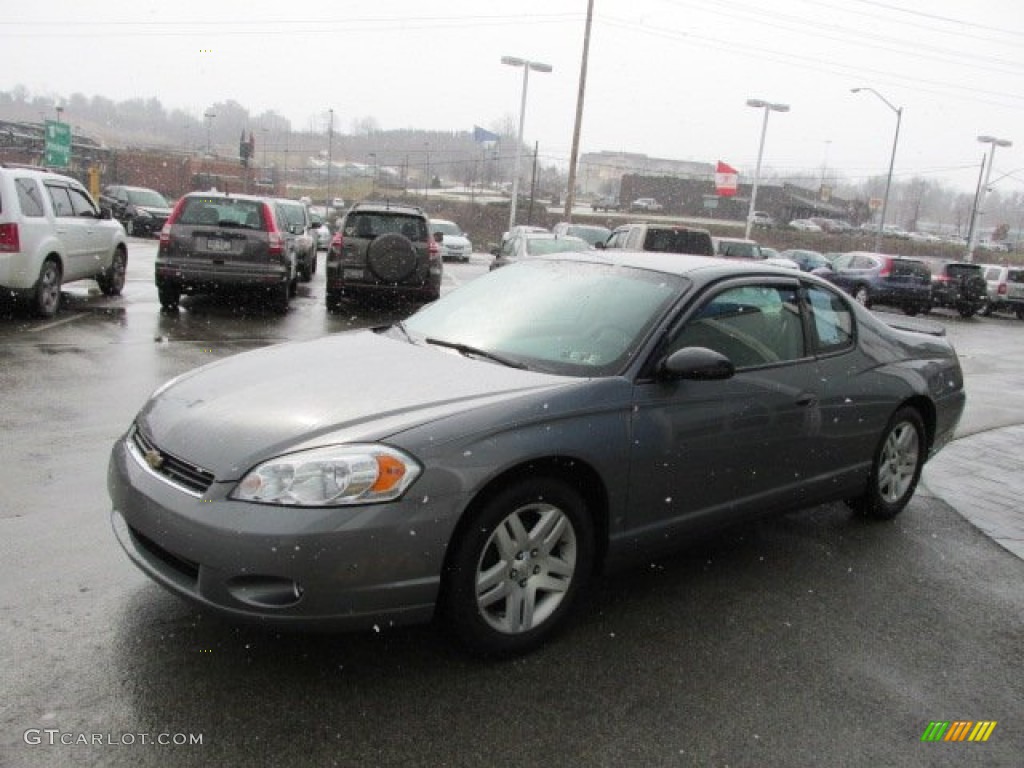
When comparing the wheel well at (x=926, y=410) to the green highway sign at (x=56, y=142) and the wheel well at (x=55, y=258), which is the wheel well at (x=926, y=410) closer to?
the wheel well at (x=55, y=258)

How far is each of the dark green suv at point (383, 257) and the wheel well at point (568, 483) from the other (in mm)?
8974

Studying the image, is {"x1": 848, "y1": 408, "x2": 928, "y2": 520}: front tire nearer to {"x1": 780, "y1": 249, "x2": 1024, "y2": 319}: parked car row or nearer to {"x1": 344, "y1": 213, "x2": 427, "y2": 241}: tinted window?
{"x1": 344, "y1": 213, "x2": 427, "y2": 241}: tinted window

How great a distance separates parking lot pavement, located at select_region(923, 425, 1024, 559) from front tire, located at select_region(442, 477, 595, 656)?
307 cm

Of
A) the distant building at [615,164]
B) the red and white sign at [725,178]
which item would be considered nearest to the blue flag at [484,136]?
the red and white sign at [725,178]

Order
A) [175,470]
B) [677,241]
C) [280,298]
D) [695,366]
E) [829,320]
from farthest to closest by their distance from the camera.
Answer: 1. [677,241]
2. [280,298]
3. [829,320]
4. [695,366]
5. [175,470]

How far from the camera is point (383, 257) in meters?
12.0

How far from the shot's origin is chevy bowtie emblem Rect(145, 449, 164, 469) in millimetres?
3045

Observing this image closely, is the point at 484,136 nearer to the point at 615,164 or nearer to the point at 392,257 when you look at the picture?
the point at 392,257

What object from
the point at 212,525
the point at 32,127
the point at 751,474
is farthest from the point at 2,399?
the point at 32,127

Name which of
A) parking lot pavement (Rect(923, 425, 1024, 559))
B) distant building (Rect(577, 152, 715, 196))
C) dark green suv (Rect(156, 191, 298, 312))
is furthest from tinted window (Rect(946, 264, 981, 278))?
distant building (Rect(577, 152, 715, 196))

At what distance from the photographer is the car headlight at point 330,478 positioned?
275 cm

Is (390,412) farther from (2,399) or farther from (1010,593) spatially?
(2,399)

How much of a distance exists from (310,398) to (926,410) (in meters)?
3.94

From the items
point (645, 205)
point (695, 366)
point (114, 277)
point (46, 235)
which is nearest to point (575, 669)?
point (695, 366)
